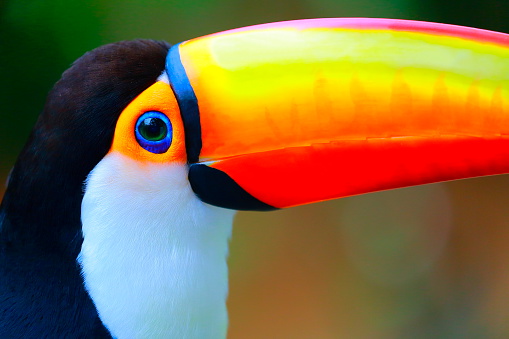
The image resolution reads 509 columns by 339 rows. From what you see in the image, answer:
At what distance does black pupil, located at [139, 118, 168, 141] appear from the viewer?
125 centimetres

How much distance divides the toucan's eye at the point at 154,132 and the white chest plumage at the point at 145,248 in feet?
0.13

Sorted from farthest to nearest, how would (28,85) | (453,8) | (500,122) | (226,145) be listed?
(453,8) < (28,85) < (226,145) < (500,122)

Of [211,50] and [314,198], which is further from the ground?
[211,50]

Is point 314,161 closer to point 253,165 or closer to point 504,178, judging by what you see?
point 253,165

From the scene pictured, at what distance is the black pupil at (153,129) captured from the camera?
4.09 ft

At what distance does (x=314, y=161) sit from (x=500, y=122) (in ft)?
1.13

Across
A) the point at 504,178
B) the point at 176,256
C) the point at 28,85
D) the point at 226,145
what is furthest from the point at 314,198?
the point at 504,178

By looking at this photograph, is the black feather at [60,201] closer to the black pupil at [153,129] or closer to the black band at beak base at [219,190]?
the black pupil at [153,129]

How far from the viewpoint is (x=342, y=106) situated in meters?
1.20

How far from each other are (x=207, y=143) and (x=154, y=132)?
11 cm

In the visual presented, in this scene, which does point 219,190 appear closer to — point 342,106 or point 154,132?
point 154,132

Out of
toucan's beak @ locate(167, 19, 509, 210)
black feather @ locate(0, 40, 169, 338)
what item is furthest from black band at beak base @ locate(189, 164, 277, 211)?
black feather @ locate(0, 40, 169, 338)

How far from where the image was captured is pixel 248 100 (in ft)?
3.96

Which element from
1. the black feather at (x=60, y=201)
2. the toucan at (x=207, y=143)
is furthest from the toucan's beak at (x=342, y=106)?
the black feather at (x=60, y=201)
